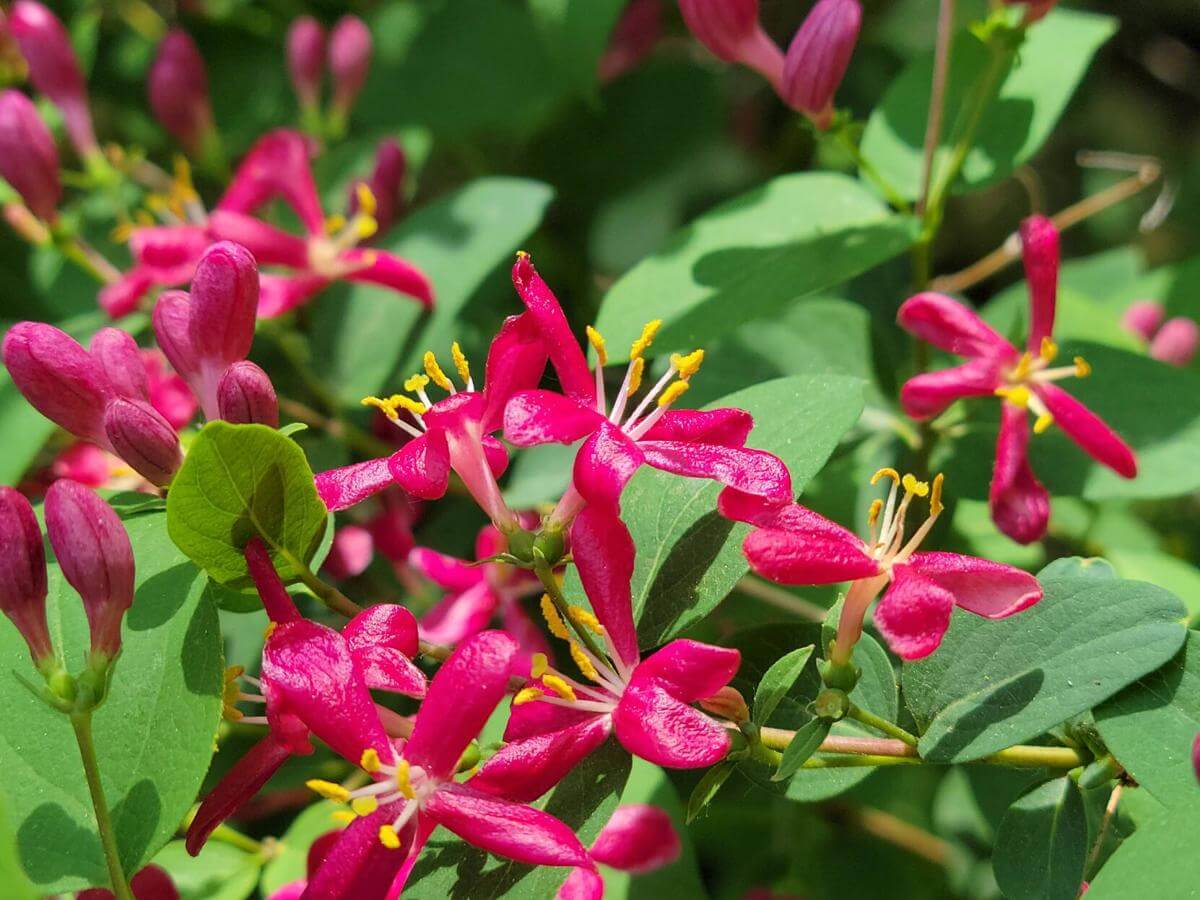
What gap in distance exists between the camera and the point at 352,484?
1086 mm

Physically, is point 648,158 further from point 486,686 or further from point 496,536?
point 486,686

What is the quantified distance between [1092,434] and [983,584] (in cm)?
38

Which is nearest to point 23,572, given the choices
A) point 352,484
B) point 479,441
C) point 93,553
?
point 93,553

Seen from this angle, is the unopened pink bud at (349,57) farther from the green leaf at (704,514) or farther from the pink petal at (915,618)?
the pink petal at (915,618)

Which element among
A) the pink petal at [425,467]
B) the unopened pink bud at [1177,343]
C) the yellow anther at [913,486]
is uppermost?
the pink petal at [425,467]

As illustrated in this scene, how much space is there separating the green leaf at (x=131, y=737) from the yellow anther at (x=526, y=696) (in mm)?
241

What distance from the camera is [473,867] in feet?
3.34

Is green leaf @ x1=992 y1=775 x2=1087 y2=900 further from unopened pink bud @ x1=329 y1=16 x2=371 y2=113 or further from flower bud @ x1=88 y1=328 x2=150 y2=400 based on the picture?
unopened pink bud @ x1=329 y1=16 x2=371 y2=113

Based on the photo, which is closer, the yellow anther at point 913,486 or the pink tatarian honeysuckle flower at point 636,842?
the yellow anther at point 913,486

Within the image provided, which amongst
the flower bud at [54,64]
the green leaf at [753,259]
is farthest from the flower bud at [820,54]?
the flower bud at [54,64]

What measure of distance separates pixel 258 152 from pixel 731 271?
0.75m

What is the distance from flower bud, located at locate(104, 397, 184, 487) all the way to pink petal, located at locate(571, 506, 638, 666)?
0.36 meters

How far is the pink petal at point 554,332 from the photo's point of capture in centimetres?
107

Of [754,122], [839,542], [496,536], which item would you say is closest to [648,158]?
[754,122]
